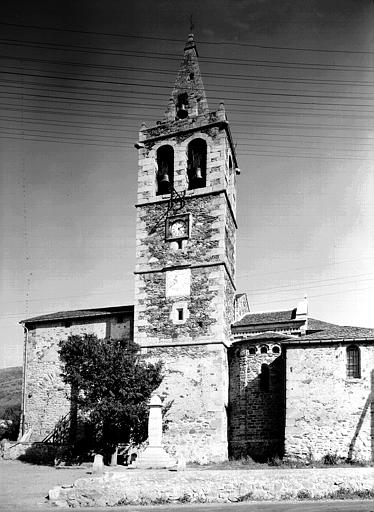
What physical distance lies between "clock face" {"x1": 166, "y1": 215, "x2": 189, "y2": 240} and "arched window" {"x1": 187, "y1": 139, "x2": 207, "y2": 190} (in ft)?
6.33

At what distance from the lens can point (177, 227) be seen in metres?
28.9

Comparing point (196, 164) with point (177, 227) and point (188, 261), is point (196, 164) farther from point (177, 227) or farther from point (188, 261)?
point (188, 261)

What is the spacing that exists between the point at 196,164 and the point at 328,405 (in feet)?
45.1

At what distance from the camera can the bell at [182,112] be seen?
3105 cm

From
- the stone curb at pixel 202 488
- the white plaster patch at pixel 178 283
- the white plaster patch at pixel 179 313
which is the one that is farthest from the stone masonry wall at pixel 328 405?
the stone curb at pixel 202 488

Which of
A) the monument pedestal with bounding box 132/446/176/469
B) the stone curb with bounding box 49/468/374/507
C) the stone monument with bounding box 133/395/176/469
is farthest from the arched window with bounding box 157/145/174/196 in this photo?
the stone curb with bounding box 49/468/374/507

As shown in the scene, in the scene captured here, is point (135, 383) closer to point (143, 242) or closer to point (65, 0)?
point (143, 242)

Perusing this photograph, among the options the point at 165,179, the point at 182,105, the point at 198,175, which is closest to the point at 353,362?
the point at 198,175

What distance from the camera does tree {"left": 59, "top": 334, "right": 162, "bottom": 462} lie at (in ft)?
78.6

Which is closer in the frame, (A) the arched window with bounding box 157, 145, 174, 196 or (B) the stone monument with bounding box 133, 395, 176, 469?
(B) the stone monument with bounding box 133, 395, 176, 469

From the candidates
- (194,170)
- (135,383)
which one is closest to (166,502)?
(135,383)

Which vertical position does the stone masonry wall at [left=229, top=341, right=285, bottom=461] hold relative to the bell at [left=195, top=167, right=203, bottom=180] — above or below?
below

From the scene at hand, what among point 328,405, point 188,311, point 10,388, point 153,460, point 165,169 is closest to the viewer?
point 153,460

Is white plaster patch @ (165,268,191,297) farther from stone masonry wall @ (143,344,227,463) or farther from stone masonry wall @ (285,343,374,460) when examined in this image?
stone masonry wall @ (285,343,374,460)
